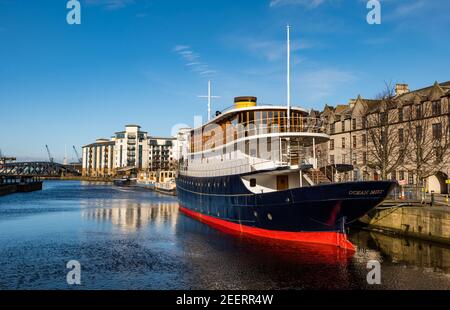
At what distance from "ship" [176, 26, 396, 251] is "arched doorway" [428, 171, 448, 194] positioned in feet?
85.1

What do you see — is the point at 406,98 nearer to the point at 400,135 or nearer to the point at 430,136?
the point at 400,135

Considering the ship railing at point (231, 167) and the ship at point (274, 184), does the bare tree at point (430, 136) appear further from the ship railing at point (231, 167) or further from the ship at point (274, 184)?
the ship railing at point (231, 167)

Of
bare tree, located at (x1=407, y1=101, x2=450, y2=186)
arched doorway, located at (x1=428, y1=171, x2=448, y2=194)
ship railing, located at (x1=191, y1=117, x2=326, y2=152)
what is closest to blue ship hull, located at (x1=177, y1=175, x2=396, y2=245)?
ship railing, located at (x1=191, y1=117, x2=326, y2=152)

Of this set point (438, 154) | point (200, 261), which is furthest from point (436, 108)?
point (200, 261)

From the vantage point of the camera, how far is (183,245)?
2970 centimetres

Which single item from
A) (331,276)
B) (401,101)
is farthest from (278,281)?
(401,101)

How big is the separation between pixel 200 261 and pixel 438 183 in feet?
131

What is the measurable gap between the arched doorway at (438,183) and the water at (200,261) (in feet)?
74.0

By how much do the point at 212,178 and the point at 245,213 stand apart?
21.7 feet

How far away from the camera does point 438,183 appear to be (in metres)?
51.2

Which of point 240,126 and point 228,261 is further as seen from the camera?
point 240,126

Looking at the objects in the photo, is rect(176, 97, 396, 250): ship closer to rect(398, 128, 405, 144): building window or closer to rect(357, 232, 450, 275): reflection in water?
rect(357, 232, 450, 275): reflection in water
